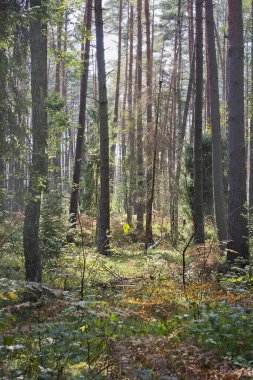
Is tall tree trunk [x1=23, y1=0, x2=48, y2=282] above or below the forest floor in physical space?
above

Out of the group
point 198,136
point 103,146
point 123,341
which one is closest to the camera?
point 123,341

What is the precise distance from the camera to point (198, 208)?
12.0 m

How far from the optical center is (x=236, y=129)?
9.03 metres

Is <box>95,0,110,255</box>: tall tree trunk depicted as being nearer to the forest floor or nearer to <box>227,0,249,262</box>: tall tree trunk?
<box>227,0,249,262</box>: tall tree trunk

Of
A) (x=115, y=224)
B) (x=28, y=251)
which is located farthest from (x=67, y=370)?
(x=115, y=224)

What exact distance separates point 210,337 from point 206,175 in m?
13.0

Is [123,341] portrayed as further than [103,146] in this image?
No

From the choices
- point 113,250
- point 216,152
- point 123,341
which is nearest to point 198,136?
point 216,152

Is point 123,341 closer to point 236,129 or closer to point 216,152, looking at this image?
point 236,129

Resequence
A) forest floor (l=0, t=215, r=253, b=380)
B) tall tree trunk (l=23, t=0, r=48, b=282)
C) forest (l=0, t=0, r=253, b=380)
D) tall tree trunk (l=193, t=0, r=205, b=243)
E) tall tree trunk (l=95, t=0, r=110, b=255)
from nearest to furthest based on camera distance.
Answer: forest floor (l=0, t=215, r=253, b=380), forest (l=0, t=0, r=253, b=380), tall tree trunk (l=23, t=0, r=48, b=282), tall tree trunk (l=193, t=0, r=205, b=243), tall tree trunk (l=95, t=0, r=110, b=255)

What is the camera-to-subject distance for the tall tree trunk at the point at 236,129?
8867 mm

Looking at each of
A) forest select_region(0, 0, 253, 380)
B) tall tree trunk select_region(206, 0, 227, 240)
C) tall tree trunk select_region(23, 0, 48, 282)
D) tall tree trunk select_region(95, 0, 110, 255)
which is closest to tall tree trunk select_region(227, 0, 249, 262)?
forest select_region(0, 0, 253, 380)

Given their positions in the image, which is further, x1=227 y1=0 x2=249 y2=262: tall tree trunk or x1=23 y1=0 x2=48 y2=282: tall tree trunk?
x1=227 y1=0 x2=249 y2=262: tall tree trunk

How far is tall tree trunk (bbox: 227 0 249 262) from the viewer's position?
29.1 feet
